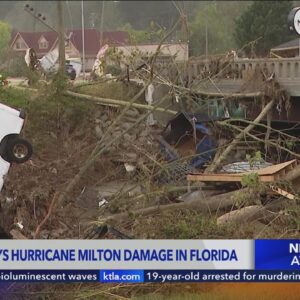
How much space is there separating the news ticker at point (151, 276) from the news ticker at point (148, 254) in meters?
0.03

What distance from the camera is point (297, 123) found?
27.8 ft

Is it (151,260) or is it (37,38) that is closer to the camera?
(151,260)

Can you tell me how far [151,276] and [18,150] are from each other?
278 cm

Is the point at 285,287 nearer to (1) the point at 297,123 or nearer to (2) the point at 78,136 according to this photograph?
(1) the point at 297,123

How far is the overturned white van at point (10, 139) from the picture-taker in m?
6.02

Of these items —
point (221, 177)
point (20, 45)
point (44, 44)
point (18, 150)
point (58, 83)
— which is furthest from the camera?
point (44, 44)

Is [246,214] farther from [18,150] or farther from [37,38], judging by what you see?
[37,38]

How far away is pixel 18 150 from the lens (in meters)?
6.18

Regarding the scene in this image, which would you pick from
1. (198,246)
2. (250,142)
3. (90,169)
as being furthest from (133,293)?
(250,142)

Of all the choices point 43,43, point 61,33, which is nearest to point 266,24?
point 61,33

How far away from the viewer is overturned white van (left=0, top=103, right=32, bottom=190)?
6020 mm

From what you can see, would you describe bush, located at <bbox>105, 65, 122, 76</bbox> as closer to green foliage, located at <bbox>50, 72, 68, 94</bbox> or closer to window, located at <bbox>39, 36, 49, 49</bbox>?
green foliage, located at <bbox>50, 72, 68, 94</bbox>

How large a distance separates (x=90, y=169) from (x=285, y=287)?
3554 millimetres

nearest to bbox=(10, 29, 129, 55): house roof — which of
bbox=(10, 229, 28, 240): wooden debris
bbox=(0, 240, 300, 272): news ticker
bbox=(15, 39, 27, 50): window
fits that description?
bbox=(15, 39, 27, 50): window
